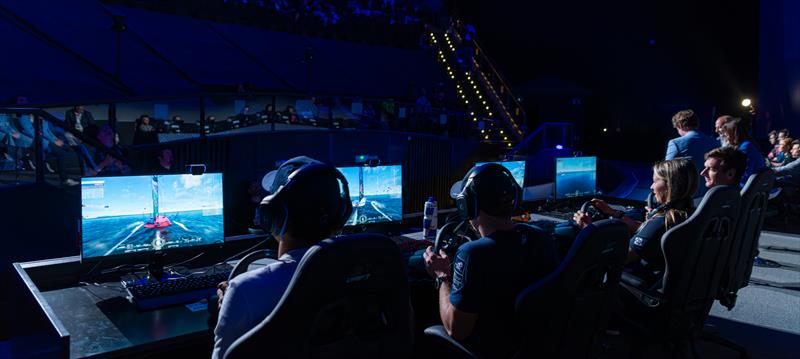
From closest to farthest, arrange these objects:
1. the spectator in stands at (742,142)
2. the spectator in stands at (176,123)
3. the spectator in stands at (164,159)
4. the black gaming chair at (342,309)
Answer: the black gaming chair at (342,309), the spectator in stands at (742,142), the spectator in stands at (164,159), the spectator in stands at (176,123)

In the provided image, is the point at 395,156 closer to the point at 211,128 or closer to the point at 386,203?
the point at 211,128

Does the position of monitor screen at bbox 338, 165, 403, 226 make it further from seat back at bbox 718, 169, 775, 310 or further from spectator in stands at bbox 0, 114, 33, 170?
spectator in stands at bbox 0, 114, 33, 170

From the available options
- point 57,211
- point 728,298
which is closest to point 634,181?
point 728,298

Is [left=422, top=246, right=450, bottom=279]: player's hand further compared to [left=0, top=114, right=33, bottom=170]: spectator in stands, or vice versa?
[left=0, top=114, right=33, bottom=170]: spectator in stands

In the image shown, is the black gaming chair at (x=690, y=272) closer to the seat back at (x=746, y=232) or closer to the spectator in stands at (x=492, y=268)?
the seat back at (x=746, y=232)

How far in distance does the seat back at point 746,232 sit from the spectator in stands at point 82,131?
4585 millimetres

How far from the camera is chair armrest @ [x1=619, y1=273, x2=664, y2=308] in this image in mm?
2898

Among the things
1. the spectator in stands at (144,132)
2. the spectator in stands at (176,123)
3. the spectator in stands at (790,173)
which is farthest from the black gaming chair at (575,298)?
the spectator in stands at (176,123)

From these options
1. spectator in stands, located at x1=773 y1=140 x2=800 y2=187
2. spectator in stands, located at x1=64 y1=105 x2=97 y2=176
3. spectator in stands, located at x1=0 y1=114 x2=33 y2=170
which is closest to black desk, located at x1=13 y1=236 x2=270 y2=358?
spectator in stands, located at x1=64 y1=105 x2=97 y2=176

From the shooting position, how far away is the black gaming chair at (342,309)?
124 cm

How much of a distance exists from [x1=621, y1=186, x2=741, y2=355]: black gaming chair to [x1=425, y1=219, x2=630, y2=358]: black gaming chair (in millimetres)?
930

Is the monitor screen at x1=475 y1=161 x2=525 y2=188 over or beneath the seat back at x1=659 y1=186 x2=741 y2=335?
over

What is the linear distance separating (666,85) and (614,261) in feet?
53.7

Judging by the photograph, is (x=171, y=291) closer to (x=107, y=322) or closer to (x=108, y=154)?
(x=107, y=322)
